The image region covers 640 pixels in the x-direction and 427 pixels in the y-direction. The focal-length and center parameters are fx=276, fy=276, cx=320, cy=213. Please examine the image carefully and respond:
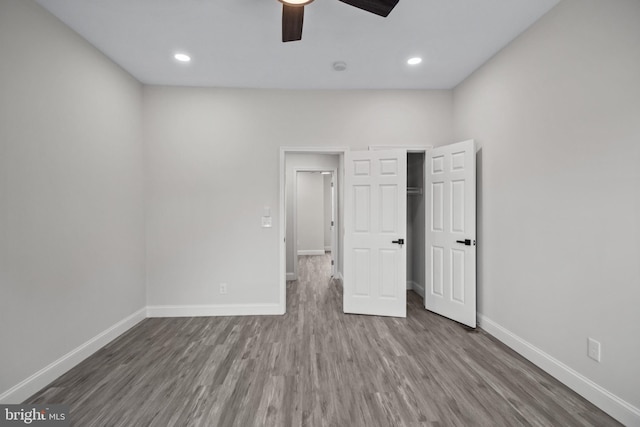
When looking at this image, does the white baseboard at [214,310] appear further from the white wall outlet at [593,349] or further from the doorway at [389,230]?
the white wall outlet at [593,349]

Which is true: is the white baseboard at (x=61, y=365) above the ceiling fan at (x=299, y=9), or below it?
below

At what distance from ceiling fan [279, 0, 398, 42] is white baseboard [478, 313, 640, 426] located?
9.39 feet

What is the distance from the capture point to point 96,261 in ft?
8.71

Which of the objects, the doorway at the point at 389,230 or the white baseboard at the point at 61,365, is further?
the doorway at the point at 389,230

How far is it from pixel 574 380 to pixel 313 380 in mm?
1927

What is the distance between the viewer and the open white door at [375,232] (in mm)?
3432

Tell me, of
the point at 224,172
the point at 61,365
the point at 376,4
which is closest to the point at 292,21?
the point at 376,4

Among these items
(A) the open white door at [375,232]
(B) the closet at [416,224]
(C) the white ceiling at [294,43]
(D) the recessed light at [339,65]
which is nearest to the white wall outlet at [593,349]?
(A) the open white door at [375,232]

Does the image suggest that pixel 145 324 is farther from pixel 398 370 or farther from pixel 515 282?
pixel 515 282

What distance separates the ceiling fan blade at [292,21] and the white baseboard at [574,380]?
3230 millimetres

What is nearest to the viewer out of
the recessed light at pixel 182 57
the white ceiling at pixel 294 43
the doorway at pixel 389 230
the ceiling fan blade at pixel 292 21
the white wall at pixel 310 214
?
the ceiling fan blade at pixel 292 21

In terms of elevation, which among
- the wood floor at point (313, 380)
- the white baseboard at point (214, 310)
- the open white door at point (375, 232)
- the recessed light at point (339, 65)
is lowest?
the wood floor at point (313, 380)

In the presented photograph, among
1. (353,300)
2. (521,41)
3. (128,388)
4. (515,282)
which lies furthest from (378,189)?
(128,388)

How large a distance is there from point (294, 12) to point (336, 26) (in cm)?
67
